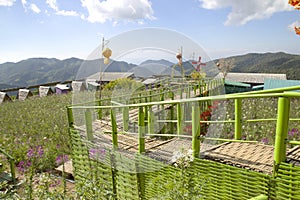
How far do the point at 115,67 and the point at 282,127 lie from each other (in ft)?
6.65

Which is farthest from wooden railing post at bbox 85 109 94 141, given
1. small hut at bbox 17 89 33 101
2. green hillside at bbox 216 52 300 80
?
green hillside at bbox 216 52 300 80

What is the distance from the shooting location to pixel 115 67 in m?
3.10

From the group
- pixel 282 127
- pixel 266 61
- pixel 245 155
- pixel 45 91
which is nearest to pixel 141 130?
pixel 245 155

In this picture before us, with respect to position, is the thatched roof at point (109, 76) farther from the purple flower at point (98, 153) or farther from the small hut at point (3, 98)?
the small hut at point (3, 98)

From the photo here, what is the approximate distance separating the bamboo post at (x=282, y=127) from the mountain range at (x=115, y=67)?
4.68ft

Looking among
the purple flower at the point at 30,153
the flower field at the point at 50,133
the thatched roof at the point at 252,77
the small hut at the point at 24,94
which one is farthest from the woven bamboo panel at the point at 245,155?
the thatched roof at the point at 252,77

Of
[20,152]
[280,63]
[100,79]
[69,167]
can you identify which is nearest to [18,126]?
[20,152]

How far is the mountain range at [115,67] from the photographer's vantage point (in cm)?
306

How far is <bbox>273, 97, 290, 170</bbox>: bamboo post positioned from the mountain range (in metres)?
1.43

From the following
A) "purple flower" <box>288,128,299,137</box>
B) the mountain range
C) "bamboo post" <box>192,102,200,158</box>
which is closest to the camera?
"bamboo post" <box>192,102,200,158</box>

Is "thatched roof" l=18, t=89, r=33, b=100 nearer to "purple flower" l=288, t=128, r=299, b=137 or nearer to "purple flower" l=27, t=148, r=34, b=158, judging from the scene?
"purple flower" l=27, t=148, r=34, b=158

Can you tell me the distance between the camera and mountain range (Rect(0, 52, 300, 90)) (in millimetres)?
3061

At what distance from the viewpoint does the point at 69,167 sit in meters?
5.76

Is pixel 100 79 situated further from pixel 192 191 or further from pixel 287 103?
pixel 287 103
